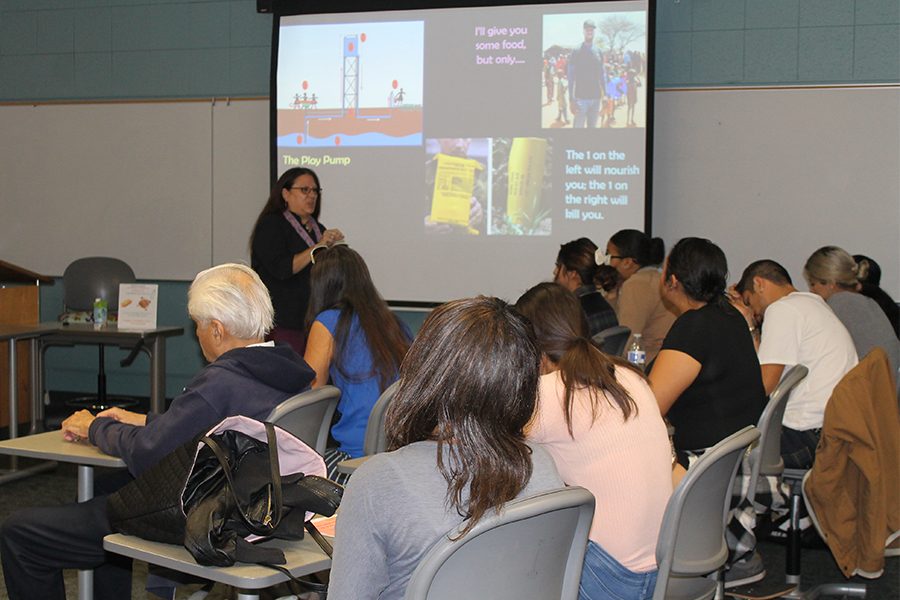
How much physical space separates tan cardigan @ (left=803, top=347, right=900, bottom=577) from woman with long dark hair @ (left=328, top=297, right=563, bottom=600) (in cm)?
201

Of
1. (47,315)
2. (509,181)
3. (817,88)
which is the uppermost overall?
(817,88)

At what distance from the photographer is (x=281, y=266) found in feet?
16.3

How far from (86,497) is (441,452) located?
1645 mm

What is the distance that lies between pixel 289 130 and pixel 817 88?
329 cm

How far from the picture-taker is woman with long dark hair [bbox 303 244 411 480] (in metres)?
3.16

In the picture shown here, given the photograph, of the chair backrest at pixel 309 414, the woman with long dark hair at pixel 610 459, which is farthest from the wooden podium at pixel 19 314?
the woman with long dark hair at pixel 610 459

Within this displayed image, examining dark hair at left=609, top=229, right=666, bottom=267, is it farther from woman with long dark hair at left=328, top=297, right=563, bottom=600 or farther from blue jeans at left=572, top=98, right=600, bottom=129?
woman with long dark hair at left=328, top=297, right=563, bottom=600

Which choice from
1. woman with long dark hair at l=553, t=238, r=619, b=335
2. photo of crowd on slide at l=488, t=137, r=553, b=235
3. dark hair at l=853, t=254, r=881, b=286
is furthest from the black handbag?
photo of crowd on slide at l=488, t=137, r=553, b=235

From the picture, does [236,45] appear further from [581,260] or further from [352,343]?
[352,343]

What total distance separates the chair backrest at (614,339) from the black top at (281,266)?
5.37ft

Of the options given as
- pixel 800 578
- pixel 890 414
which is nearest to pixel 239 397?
pixel 890 414

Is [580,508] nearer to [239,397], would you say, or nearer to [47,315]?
[239,397]

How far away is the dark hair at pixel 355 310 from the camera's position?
316 centimetres

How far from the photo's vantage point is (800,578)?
3613 millimetres
